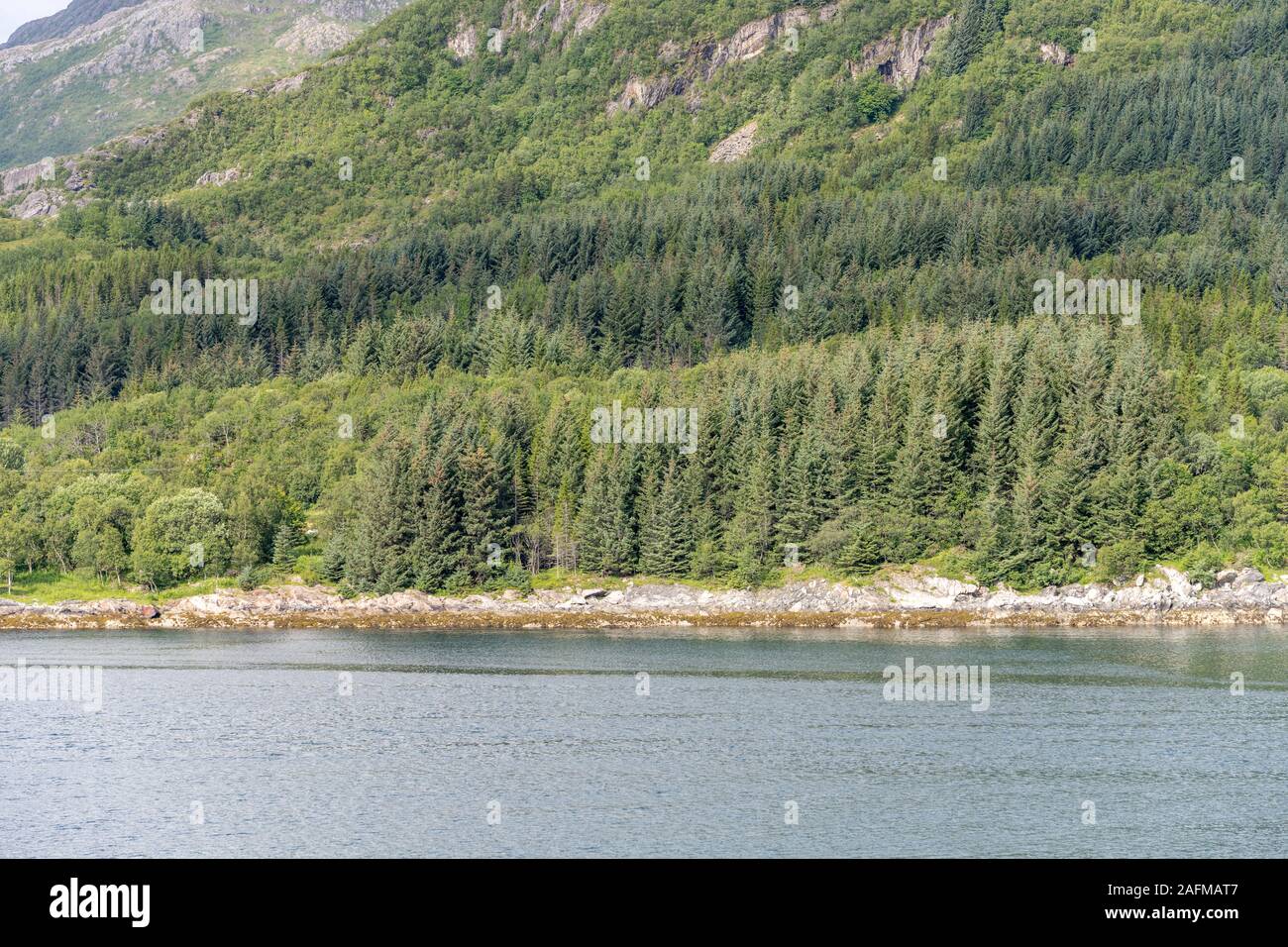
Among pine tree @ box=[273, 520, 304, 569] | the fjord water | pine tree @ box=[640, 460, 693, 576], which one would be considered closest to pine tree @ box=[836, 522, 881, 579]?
pine tree @ box=[640, 460, 693, 576]

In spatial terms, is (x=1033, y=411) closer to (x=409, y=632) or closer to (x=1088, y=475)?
(x=1088, y=475)

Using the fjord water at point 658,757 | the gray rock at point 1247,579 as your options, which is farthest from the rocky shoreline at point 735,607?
the fjord water at point 658,757

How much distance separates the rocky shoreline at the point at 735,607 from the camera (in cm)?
11088

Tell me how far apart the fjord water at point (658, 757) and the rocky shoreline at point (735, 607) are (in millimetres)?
19283

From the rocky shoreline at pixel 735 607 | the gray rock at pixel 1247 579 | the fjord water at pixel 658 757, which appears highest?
the fjord water at pixel 658 757

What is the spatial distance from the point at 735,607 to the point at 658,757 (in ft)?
204

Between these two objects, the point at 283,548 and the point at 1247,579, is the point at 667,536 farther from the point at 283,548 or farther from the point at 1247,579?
the point at 1247,579

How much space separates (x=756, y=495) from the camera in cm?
12381

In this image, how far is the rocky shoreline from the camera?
111 m

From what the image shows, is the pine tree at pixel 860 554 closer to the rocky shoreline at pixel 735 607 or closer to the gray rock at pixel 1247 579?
the rocky shoreline at pixel 735 607

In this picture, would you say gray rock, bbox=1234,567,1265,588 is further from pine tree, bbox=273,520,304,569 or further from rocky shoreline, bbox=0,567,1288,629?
pine tree, bbox=273,520,304,569

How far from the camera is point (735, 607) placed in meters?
118

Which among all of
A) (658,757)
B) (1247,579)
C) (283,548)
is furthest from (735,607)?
(658,757)

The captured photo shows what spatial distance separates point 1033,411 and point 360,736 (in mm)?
79573
